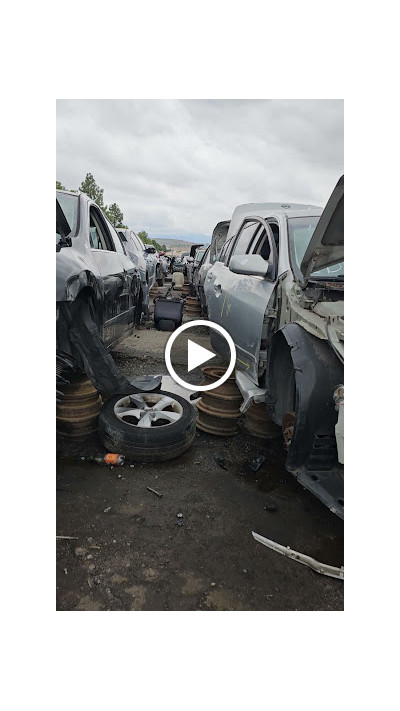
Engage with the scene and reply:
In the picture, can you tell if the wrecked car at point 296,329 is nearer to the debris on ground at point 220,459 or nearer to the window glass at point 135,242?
the debris on ground at point 220,459

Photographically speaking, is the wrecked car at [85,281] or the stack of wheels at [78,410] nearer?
the wrecked car at [85,281]

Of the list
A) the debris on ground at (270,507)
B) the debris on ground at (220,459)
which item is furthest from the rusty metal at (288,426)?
the debris on ground at (220,459)

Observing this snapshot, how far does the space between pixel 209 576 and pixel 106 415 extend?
5.26 feet

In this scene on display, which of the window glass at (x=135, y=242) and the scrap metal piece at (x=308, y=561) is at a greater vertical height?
the window glass at (x=135, y=242)

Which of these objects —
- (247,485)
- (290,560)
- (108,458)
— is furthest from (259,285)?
(290,560)

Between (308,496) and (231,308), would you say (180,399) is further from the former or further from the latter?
(308,496)

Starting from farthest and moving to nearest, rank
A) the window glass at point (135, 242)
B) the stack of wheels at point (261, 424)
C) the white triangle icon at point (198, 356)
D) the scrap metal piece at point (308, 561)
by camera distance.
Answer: the window glass at point (135, 242) < the white triangle icon at point (198, 356) < the stack of wheels at point (261, 424) < the scrap metal piece at point (308, 561)

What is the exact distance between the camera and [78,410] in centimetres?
355

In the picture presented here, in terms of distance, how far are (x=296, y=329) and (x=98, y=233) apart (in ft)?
9.69

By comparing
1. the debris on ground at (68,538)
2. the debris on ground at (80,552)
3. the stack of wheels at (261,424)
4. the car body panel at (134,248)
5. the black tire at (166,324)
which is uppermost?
the car body panel at (134,248)

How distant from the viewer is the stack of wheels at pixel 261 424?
12.3 feet

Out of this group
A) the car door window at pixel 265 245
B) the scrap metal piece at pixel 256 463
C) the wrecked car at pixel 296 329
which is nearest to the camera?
the wrecked car at pixel 296 329

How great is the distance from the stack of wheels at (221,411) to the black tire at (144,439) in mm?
499

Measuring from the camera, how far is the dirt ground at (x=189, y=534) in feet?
6.50
